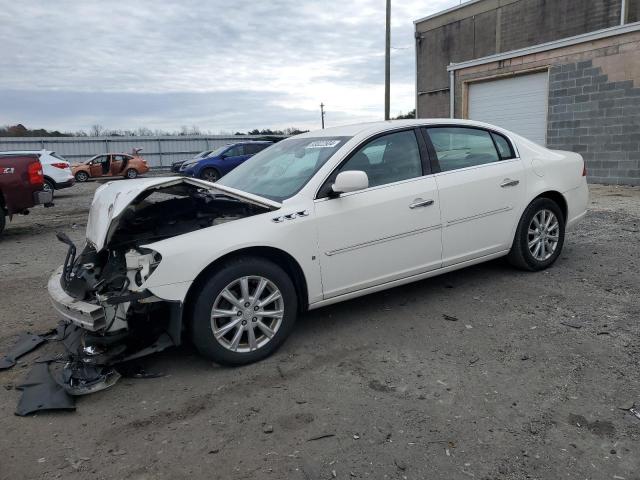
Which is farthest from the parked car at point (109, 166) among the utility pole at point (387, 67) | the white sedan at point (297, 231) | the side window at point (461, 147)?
the side window at point (461, 147)

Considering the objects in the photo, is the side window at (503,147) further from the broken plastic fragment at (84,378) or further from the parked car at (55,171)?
the parked car at (55,171)

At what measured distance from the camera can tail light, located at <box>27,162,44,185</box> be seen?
861cm

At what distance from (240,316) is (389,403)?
116cm

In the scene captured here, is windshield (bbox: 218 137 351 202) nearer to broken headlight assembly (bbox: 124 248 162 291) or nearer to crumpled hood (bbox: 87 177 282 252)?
crumpled hood (bbox: 87 177 282 252)

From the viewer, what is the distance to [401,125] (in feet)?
14.7

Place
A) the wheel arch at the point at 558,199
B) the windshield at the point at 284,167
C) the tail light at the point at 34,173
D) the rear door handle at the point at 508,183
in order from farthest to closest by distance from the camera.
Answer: the tail light at the point at 34,173, the wheel arch at the point at 558,199, the rear door handle at the point at 508,183, the windshield at the point at 284,167

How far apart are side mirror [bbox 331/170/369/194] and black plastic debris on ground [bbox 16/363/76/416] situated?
2.26m

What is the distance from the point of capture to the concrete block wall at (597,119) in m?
12.4

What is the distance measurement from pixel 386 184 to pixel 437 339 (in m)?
1.30

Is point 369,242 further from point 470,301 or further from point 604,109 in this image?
point 604,109

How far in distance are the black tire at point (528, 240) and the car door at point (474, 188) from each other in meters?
0.14

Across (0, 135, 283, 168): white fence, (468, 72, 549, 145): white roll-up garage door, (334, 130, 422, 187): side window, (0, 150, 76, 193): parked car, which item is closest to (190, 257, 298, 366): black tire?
(334, 130, 422, 187): side window

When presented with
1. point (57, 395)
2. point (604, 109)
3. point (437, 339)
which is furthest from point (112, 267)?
point (604, 109)

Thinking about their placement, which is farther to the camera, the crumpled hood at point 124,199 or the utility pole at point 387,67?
the utility pole at point 387,67
